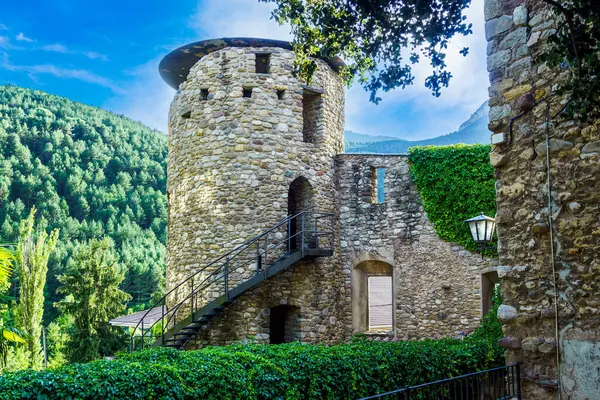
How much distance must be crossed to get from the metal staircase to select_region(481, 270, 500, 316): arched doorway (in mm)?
3649

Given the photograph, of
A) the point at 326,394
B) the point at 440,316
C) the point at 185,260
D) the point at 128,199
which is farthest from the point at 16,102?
the point at 326,394

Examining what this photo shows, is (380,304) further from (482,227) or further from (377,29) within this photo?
(377,29)

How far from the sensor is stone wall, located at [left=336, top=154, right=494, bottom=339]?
1370 cm

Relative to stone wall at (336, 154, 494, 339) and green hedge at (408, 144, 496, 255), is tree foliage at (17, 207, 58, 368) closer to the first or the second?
stone wall at (336, 154, 494, 339)

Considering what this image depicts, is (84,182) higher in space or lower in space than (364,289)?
higher

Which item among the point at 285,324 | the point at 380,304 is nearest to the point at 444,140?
the point at 380,304

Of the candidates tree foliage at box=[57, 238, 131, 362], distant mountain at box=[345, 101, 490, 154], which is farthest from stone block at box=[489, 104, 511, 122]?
distant mountain at box=[345, 101, 490, 154]

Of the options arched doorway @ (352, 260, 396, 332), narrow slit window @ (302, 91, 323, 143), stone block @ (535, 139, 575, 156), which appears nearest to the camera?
stone block @ (535, 139, 575, 156)

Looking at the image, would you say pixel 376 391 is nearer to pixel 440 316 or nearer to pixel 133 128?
pixel 440 316

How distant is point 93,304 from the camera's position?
22.0 metres

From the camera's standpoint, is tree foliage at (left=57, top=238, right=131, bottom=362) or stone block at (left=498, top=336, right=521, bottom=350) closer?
stone block at (left=498, top=336, right=521, bottom=350)

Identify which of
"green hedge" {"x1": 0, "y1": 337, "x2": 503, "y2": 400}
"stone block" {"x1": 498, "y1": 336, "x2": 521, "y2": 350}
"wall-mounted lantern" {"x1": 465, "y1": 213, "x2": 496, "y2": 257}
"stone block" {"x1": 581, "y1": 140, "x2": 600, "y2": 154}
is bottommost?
"green hedge" {"x1": 0, "y1": 337, "x2": 503, "y2": 400}

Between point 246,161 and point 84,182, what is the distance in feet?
117

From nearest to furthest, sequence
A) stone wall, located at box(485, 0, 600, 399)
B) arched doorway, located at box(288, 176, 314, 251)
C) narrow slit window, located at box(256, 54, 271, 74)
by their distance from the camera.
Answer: stone wall, located at box(485, 0, 600, 399) < narrow slit window, located at box(256, 54, 271, 74) < arched doorway, located at box(288, 176, 314, 251)
